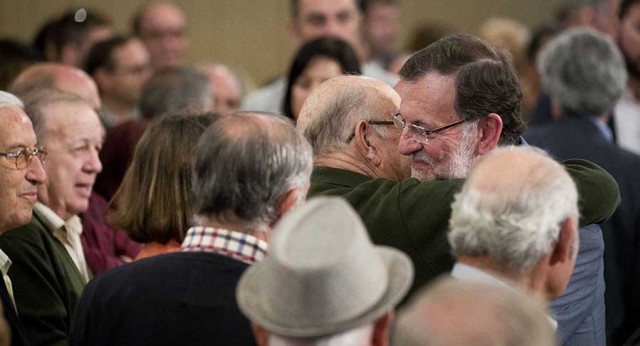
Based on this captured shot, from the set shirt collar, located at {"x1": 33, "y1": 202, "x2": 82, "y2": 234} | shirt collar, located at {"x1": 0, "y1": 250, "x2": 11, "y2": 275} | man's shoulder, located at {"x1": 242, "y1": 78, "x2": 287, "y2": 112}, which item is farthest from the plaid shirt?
man's shoulder, located at {"x1": 242, "y1": 78, "x2": 287, "y2": 112}

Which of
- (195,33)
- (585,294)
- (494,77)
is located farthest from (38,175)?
(195,33)

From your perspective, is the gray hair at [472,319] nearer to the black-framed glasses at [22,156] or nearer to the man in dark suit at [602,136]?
the black-framed glasses at [22,156]

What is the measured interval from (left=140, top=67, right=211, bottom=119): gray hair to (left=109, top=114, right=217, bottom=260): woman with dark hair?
7.48 ft

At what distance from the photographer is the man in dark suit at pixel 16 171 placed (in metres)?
4.14

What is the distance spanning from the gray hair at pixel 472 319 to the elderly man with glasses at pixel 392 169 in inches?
41.4

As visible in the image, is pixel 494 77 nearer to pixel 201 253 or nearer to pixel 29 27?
pixel 201 253

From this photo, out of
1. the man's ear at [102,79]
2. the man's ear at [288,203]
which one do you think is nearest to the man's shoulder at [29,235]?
the man's ear at [288,203]

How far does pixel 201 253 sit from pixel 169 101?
12.1 feet

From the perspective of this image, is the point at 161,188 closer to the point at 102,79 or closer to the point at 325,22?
the point at 102,79

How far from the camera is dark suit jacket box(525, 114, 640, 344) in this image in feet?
18.1

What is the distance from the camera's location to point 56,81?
5789mm

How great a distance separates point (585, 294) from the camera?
12.1 ft

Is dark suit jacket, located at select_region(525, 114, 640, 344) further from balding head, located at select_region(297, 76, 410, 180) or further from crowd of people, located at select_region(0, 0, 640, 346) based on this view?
balding head, located at select_region(297, 76, 410, 180)

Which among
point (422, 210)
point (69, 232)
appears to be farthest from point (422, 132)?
point (69, 232)
